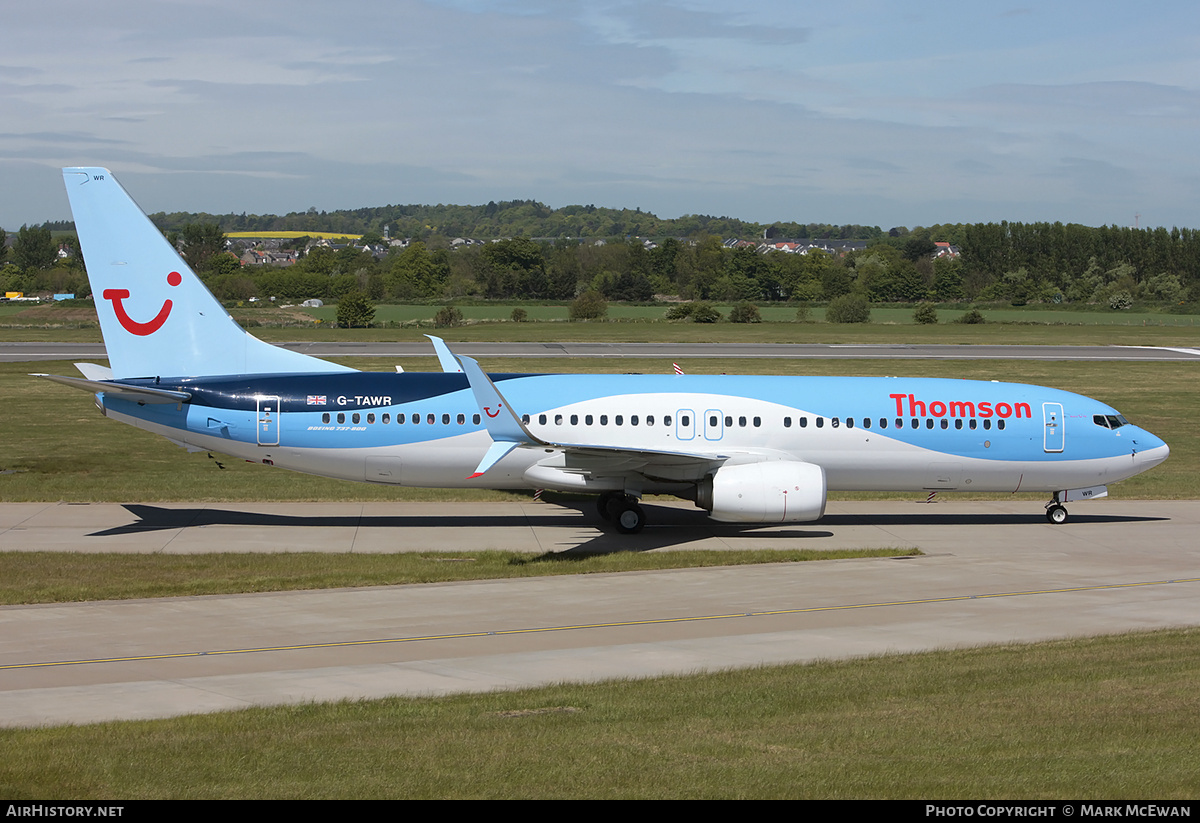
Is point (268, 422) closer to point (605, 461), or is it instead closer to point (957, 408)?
point (605, 461)

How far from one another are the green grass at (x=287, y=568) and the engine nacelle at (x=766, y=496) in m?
0.82

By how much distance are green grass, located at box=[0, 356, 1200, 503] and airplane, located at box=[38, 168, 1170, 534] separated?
4.63 metres

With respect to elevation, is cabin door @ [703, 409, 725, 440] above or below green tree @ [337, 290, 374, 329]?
below

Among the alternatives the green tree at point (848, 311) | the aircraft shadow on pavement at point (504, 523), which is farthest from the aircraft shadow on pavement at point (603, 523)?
the green tree at point (848, 311)

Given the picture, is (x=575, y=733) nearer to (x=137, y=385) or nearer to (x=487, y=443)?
(x=487, y=443)

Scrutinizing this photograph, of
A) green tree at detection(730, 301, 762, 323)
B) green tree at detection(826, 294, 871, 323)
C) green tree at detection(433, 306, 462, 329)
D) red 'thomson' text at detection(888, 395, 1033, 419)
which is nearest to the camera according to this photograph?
red 'thomson' text at detection(888, 395, 1033, 419)

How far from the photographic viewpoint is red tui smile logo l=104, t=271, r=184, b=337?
2608cm

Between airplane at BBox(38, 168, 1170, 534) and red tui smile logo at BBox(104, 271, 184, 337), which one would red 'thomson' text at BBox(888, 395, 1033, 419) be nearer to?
airplane at BBox(38, 168, 1170, 534)

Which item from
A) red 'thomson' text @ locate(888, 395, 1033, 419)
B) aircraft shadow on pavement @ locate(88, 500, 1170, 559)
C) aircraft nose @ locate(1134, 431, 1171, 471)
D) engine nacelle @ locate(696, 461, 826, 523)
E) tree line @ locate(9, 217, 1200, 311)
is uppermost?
tree line @ locate(9, 217, 1200, 311)

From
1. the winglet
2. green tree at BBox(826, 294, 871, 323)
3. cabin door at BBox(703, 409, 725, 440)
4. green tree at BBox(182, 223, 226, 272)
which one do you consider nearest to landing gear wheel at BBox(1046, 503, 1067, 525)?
cabin door at BBox(703, 409, 725, 440)

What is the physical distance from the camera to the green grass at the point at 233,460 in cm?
3088

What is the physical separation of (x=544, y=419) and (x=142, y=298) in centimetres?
1005

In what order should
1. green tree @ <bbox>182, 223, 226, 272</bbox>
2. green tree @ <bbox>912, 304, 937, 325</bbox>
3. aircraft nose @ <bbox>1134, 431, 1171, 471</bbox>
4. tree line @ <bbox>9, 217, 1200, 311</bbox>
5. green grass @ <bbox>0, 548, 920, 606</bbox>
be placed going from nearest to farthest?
green grass @ <bbox>0, 548, 920, 606</bbox>, aircraft nose @ <bbox>1134, 431, 1171, 471</bbox>, green tree @ <bbox>912, 304, 937, 325</bbox>, tree line @ <bbox>9, 217, 1200, 311</bbox>, green tree @ <bbox>182, 223, 226, 272</bbox>
